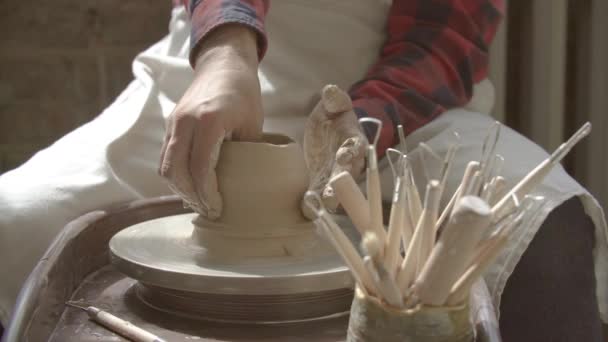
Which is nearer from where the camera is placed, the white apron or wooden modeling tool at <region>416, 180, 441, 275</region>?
wooden modeling tool at <region>416, 180, 441, 275</region>

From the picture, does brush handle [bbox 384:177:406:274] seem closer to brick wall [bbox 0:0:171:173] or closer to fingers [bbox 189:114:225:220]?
fingers [bbox 189:114:225:220]

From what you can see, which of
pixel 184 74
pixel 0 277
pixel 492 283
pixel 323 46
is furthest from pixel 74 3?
pixel 492 283

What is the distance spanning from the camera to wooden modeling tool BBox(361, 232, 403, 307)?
447 millimetres

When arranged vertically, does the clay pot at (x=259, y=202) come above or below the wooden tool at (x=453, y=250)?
below

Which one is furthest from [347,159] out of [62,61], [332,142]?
[62,61]

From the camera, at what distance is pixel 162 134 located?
111 centimetres

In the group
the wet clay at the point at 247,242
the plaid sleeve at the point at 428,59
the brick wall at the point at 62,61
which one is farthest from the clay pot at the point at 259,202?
the brick wall at the point at 62,61

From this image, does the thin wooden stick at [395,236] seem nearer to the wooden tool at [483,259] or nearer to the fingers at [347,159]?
the wooden tool at [483,259]

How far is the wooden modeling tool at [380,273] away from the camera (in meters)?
0.45

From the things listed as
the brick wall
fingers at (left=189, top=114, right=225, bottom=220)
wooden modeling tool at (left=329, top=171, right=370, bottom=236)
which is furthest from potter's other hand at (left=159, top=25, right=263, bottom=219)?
the brick wall

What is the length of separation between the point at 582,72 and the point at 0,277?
1501 millimetres

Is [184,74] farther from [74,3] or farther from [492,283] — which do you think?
[74,3]

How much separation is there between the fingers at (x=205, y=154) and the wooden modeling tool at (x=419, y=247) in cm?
29

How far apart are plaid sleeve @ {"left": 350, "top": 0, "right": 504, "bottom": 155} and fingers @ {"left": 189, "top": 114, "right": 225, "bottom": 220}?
0.40m
